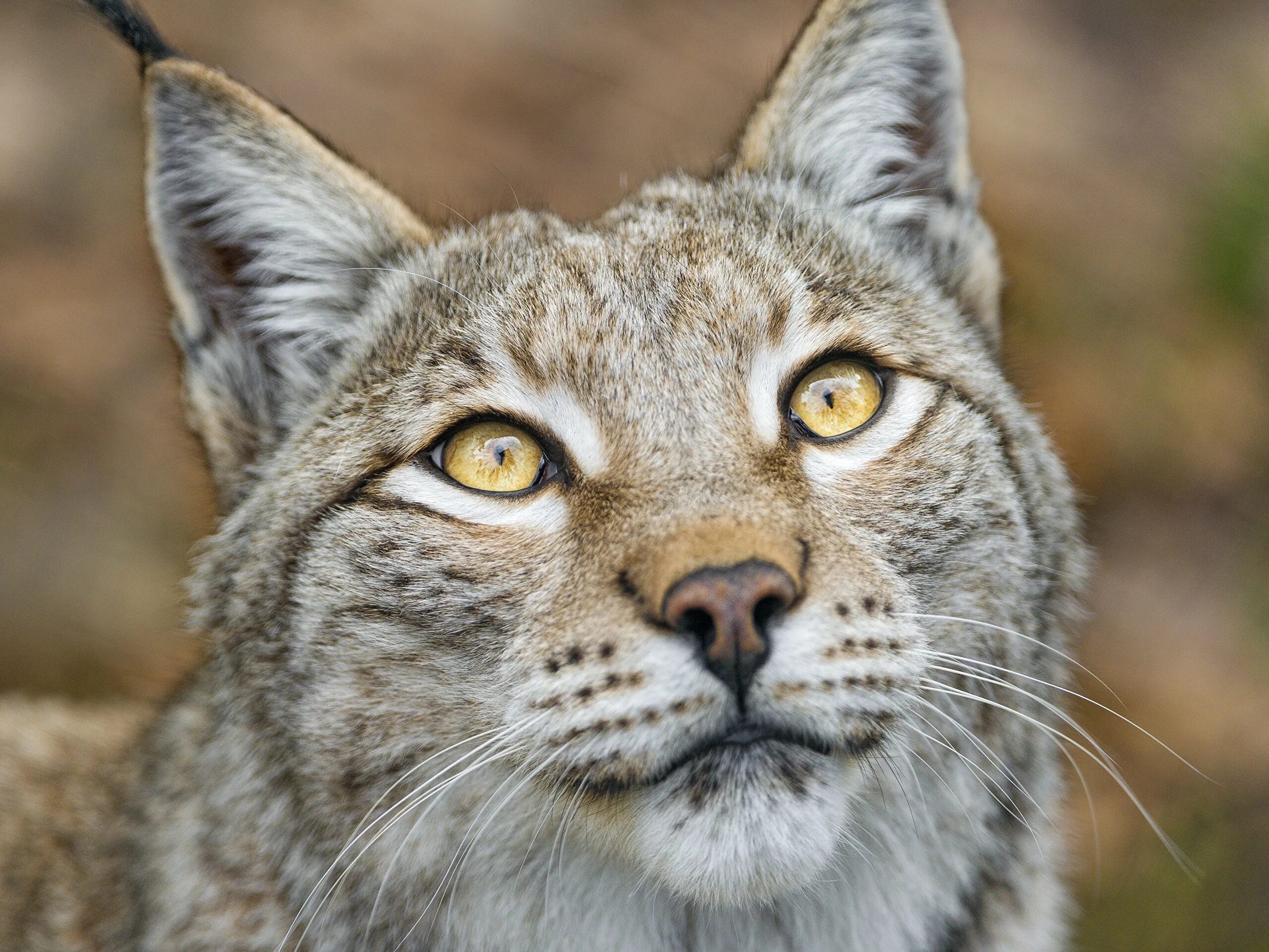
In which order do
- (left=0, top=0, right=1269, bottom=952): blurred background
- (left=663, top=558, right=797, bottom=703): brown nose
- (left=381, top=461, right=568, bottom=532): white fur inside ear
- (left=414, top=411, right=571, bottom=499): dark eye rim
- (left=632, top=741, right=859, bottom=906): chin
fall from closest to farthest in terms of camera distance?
1. (left=663, top=558, right=797, bottom=703): brown nose
2. (left=632, top=741, right=859, bottom=906): chin
3. (left=381, top=461, right=568, bottom=532): white fur inside ear
4. (left=414, top=411, right=571, bottom=499): dark eye rim
5. (left=0, top=0, right=1269, bottom=952): blurred background

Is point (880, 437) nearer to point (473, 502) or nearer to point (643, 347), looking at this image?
point (643, 347)

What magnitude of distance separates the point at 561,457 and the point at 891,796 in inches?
46.0

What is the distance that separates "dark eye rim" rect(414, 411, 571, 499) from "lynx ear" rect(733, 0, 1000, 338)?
1236 mm

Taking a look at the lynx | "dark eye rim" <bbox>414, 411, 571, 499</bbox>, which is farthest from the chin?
"dark eye rim" <bbox>414, 411, 571, 499</bbox>

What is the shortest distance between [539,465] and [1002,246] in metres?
5.06

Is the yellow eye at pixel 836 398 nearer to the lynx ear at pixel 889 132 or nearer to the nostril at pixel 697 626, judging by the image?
the lynx ear at pixel 889 132

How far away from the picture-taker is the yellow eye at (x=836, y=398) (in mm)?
3076

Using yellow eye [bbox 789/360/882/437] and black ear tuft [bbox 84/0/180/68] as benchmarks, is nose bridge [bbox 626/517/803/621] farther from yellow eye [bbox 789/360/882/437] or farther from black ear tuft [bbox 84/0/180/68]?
black ear tuft [bbox 84/0/180/68]

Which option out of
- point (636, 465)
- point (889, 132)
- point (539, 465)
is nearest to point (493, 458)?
point (539, 465)

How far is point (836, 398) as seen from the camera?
3.12 metres

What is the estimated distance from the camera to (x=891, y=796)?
2936 mm

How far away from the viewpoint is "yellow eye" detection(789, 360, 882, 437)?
308cm

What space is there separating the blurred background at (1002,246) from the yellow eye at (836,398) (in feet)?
10.2

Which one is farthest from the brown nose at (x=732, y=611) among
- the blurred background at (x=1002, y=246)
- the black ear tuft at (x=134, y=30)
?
the blurred background at (x=1002, y=246)
